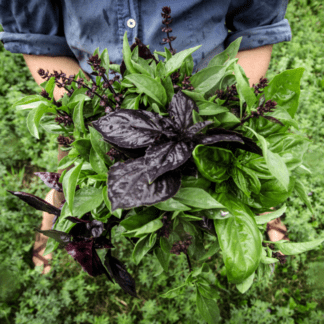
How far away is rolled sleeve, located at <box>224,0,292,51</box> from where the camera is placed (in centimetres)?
103

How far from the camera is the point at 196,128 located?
1.78 ft

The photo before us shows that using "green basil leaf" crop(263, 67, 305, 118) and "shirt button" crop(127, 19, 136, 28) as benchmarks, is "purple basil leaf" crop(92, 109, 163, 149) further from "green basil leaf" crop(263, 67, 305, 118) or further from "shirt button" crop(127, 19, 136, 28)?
"shirt button" crop(127, 19, 136, 28)

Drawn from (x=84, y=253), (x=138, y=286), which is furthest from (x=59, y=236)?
(x=138, y=286)

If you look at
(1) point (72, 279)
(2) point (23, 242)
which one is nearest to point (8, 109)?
(2) point (23, 242)

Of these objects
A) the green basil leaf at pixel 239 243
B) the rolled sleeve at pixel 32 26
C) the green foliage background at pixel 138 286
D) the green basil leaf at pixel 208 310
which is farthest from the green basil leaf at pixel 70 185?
the green foliage background at pixel 138 286

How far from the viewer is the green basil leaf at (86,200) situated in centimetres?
62

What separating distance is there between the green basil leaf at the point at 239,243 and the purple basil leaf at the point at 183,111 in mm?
240

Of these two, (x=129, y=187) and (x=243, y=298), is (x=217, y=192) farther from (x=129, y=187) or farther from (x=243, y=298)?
(x=243, y=298)

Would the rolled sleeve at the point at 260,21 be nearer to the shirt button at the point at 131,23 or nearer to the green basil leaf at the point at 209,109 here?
the shirt button at the point at 131,23

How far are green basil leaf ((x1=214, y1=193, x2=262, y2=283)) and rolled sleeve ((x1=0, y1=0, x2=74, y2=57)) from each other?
3.34 ft

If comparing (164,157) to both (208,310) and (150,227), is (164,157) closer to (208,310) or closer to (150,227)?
(150,227)

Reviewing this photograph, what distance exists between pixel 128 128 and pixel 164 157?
11cm

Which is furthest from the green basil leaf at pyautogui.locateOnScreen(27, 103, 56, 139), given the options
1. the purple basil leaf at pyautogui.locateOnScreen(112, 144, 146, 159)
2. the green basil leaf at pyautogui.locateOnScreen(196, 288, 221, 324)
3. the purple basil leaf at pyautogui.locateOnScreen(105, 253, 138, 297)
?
the green basil leaf at pyautogui.locateOnScreen(196, 288, 221, 324)

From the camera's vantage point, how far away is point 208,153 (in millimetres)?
599
